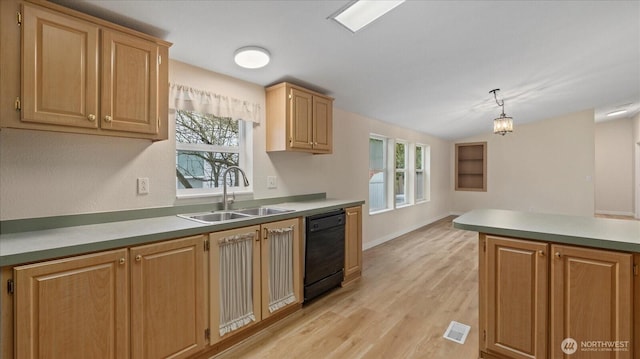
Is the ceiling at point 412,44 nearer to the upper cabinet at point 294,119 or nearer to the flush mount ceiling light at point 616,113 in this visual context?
the upper cabinet at point 294,119

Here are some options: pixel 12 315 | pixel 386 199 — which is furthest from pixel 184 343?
pixel 386 199

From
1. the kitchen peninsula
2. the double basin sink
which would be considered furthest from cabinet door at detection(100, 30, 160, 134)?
the kitchen peninsula

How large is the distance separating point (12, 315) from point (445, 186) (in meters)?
8.04

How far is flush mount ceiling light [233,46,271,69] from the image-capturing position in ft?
7.45

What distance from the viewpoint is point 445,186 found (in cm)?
772

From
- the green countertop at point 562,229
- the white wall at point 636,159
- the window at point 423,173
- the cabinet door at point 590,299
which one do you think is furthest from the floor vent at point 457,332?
the white wall at point 636,159

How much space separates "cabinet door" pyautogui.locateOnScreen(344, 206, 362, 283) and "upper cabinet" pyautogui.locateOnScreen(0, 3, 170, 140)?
6.53 ft

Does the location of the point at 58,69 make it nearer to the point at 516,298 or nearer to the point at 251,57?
the point at 251,57

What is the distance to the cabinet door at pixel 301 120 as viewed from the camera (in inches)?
112

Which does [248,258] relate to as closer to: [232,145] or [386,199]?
[232,145]

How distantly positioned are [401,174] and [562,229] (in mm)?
4262

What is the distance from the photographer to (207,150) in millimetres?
2598

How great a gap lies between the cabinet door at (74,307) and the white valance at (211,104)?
127 cm

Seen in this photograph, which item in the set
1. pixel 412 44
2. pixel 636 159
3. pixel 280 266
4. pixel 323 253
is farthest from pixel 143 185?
pixel 636 159
